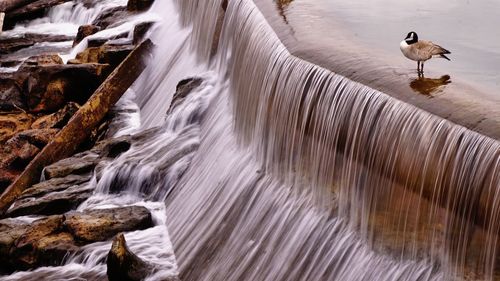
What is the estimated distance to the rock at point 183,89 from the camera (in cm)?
1296

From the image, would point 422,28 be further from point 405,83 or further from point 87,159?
point 87,159

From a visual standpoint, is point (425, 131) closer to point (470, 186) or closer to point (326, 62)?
point (470, 186)

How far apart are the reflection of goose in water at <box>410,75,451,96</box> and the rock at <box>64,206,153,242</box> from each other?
3276 millimetres

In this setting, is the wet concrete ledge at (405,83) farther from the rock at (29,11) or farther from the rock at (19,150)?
the rock at (29,11)

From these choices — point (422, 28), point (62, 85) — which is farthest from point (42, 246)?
point (62, 85)

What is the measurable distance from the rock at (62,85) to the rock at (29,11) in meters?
7.00

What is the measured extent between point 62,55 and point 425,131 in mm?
12083

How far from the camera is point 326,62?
9414 mm

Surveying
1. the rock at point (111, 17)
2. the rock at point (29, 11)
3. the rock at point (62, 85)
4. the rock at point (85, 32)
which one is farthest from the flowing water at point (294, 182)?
the rock at point (29, 11)

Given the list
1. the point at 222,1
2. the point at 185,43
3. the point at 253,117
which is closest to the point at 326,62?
the point at 253,117

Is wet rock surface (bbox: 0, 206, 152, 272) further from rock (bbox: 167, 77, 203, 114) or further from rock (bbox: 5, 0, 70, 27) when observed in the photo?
rock (bbox: 5, 0, 70, 27)

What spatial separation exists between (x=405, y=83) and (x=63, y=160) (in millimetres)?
5425

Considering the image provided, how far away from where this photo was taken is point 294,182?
9250mm

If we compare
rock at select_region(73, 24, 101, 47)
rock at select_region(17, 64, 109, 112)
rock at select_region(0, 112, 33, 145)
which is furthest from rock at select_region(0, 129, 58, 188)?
rock at select_region(73, 24, 101, 47)
